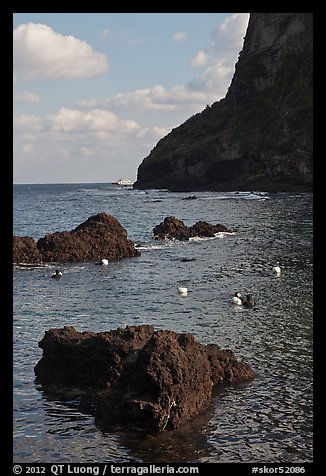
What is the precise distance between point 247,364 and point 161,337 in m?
4.97

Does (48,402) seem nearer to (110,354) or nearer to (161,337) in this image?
(110,354)

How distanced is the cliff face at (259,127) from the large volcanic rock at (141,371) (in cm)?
10722

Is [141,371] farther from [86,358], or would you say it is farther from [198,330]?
[198,330]

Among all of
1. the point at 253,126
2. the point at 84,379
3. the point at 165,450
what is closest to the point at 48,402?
the point at 84,379

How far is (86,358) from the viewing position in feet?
62.6

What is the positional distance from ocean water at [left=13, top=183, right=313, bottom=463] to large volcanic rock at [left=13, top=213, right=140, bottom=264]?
236 centimetres

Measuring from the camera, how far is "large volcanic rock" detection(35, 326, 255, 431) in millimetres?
15555

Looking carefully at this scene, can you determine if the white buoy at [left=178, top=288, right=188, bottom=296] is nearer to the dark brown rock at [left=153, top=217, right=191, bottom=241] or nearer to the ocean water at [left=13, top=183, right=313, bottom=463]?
the ocean water at [left=13, top=183, right=313, bottom=463]

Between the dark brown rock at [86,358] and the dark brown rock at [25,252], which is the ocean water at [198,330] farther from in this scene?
the dark brown rock at [25,252]

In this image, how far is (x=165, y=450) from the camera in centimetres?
1423

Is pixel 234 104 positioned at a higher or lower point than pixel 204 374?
higher

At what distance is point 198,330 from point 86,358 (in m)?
7.35

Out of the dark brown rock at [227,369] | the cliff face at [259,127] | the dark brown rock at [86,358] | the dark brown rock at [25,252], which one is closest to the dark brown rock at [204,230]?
the dark brown rock at [25,252]

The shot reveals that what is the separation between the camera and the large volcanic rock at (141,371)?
612 inches
